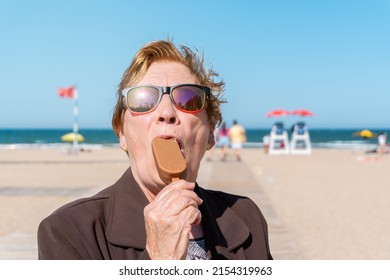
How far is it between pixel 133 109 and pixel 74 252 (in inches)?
14.9

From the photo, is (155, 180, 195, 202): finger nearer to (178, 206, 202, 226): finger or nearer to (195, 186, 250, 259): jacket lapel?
(178, 206, 202, 226): finger

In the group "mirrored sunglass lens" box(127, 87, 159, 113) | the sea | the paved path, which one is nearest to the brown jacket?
"mirrored sunglass lens" box(127, 87, 159, 113)

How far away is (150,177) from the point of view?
4.77 feet

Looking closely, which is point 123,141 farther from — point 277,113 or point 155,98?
point 277,113

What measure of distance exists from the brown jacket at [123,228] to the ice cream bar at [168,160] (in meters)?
0.19

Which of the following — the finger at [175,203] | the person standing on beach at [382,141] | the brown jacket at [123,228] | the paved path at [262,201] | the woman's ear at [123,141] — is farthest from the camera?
the person standing on beach at [382,141]

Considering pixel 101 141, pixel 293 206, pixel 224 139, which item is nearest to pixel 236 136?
pixel 224 139

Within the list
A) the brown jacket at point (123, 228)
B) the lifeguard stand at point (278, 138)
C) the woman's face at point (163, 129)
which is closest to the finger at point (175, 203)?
the brown jacket at point (123, 228)

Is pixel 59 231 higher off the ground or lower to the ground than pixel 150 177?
lower

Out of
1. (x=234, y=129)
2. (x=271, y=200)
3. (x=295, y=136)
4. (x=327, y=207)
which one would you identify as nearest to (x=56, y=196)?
(x=271, y=200)

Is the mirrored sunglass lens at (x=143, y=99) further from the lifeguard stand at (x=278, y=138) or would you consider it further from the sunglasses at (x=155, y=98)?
the lifeguard stand at (x=278, y=138)

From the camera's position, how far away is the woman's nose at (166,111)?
4.54 ft
